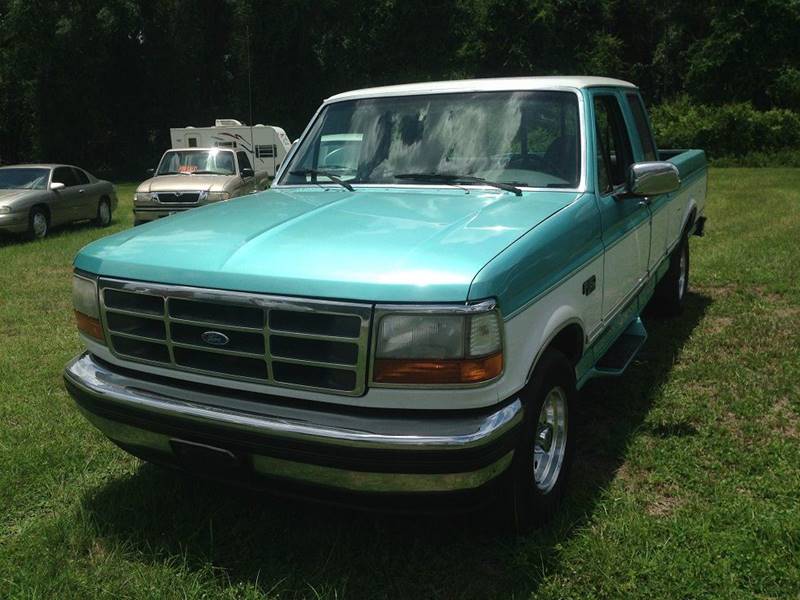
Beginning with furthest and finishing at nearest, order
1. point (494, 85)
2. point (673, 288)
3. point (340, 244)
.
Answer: point (673, 288) → point (494, 85) → point (340, 244)

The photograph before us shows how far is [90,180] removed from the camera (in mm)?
15648

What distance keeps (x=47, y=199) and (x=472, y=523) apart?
1247cm

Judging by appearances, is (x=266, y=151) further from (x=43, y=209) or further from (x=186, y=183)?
(x=43, y=209)

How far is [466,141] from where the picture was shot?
13.7 ft

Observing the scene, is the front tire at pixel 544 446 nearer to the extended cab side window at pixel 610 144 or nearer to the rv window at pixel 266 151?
the extended cab side window at pixel 610 144

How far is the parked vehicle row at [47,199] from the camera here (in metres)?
12.9

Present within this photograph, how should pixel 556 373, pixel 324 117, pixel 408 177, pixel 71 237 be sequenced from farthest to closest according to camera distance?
1. pixel 71 237
2. pixel 324 117
3. pixel 408 177
4. pixel 556 373

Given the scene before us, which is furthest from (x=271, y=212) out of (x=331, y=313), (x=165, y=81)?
(x=165, y=81)

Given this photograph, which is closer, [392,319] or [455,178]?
[392,319]

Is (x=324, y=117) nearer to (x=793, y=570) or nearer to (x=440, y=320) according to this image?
(x=440, y=320)

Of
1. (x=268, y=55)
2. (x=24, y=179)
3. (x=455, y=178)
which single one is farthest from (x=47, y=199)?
(x=268, y=55)

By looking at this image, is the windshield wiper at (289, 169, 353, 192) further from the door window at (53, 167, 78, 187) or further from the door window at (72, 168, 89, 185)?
the door window at (72, 168, 89, 185)

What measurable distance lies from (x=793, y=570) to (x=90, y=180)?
15252mm

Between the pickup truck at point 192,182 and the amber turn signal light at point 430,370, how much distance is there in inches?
439
